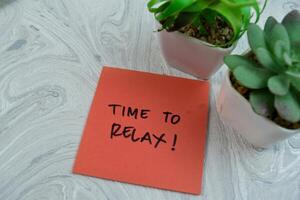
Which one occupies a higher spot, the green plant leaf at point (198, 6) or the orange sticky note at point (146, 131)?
the green plant leaf at point (198, 6)

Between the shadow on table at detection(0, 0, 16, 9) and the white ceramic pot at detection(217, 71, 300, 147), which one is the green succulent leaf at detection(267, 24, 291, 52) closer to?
the white ceramic pot at detection(217, 71, 300, 147)

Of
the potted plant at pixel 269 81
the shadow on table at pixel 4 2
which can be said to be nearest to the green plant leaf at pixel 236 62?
the potted plant at pixel 269 81

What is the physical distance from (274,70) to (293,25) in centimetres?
6

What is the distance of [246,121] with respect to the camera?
36 centimetres

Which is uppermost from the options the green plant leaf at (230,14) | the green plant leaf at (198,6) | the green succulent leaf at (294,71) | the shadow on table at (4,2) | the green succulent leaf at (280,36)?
the shadow on table at (4,2)

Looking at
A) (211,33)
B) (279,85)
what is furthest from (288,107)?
(211,33)

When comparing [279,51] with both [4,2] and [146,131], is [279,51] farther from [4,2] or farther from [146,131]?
[4,2]

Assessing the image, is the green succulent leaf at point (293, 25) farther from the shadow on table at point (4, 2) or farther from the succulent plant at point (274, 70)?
the shadow on table at point (4, 2)

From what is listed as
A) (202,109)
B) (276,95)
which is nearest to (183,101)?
(202,109)

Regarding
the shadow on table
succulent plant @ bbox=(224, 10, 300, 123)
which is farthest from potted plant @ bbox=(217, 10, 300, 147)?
the shadow on table

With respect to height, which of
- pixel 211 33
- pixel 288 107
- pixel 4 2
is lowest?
pixel 288 107

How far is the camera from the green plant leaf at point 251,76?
312 millimetres

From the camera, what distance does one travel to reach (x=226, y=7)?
340 millimetres

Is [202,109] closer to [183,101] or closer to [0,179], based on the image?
[183,101]
